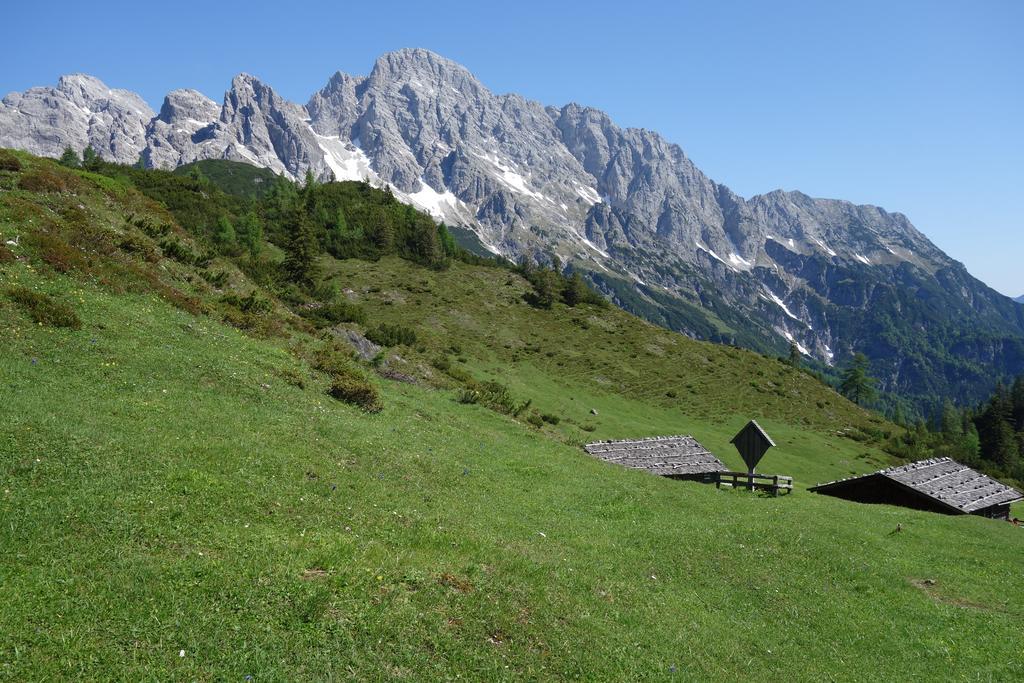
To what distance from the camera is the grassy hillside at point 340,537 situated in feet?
32.4

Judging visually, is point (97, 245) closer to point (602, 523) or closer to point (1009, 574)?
point (602, 523)

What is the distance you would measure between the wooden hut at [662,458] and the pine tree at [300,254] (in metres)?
49.2

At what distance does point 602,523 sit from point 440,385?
24642mm

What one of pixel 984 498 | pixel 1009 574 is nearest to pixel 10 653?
pixel 1009 574

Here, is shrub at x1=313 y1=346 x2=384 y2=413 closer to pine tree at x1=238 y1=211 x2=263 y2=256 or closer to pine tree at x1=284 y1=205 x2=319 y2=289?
pine tree at x1=284 y1=205 x2=319 y2=289

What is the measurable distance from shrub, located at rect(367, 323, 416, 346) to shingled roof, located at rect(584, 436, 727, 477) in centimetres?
2242

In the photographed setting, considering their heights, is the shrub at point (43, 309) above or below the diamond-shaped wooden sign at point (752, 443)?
above

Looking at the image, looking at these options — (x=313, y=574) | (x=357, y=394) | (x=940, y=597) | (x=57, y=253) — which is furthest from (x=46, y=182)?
(x=940, y=597)

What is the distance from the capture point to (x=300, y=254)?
75.2 metres

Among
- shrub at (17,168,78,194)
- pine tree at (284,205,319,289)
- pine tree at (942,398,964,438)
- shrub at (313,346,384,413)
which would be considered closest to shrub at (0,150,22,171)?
shrub at (17,168,78,194)

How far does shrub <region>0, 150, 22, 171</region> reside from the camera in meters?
36.1

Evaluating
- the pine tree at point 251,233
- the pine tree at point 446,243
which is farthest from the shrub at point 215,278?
the pine tree at point 446,243

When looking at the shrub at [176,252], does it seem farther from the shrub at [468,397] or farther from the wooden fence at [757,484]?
the wooden fence at [757,484]

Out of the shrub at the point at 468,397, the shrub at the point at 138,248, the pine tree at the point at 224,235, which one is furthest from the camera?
the pine tree at the point at 224,235
